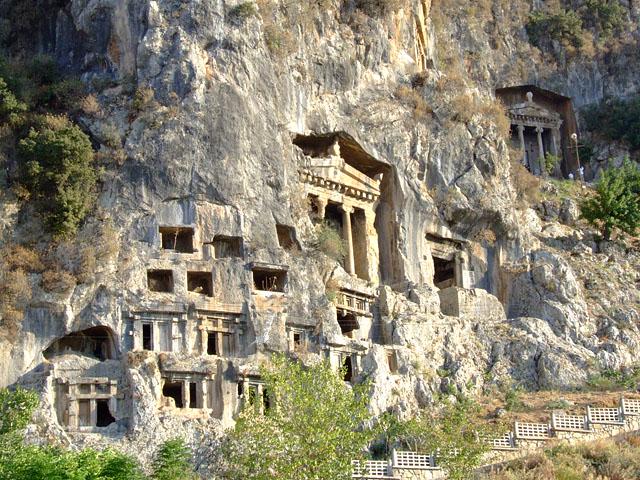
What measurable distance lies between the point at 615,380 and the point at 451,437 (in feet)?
39.2

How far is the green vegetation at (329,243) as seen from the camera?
51.9 m

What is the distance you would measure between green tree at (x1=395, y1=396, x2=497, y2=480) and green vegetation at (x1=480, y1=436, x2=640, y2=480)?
97cm

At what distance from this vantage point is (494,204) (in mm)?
57531

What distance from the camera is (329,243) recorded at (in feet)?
171

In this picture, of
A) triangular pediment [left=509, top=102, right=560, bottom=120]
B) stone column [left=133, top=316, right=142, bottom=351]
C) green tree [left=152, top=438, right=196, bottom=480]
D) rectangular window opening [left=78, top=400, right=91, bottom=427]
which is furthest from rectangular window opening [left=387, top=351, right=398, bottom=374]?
triangular pediment [left=509, top=102, right=560, bottom=120]

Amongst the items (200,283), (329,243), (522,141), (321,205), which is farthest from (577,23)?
(200,283)

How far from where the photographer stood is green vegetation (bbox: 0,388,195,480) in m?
34.8

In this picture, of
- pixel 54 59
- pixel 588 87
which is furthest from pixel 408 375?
pixel 588 87

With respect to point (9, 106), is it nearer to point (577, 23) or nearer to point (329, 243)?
point (329, 243)

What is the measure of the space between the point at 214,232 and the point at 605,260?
20298mm

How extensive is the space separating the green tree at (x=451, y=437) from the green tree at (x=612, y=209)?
57.8 ft

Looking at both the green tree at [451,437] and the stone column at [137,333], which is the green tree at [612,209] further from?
the stone column at [137,333]

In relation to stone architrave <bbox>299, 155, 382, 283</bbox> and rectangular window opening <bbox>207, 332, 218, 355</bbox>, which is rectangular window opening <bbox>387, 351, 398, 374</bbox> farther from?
rectangular window opening <bbox>207, 332, 218, 355</bbox>

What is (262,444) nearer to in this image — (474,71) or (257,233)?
(257,233)
